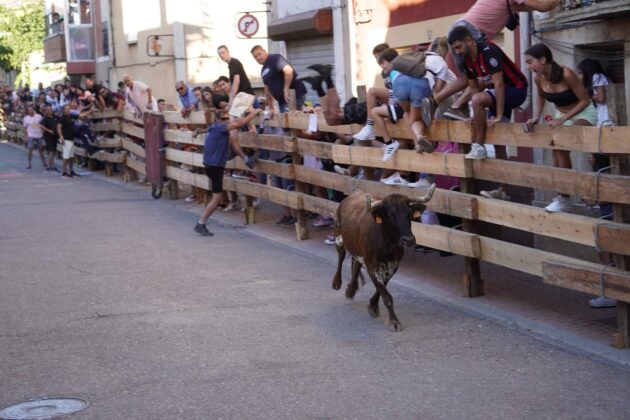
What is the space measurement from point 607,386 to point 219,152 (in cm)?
854

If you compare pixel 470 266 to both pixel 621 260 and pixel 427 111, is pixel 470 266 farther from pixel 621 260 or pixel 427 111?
pixel 621 260

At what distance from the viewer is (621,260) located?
7512 mm

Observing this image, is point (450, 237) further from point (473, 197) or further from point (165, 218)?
point (165, 218)

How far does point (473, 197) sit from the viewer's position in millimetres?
9258

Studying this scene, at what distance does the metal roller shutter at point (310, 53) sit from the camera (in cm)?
1977

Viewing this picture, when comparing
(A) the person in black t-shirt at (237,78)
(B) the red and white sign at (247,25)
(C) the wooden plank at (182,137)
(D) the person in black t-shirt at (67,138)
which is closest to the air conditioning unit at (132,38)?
(D) the person in black t-shirt at (67,138)

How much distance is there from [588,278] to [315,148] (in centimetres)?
566

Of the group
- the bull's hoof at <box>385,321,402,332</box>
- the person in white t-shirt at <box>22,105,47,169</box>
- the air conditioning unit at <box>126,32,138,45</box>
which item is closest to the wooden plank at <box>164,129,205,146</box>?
the bull's hoof at <box>385,321,402,332</box>

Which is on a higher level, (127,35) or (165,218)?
(127,35)

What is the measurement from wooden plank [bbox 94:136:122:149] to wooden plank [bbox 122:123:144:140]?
428mm

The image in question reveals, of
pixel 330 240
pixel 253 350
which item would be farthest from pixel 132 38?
pixel 253 350

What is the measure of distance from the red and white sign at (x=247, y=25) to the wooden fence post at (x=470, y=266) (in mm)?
12718

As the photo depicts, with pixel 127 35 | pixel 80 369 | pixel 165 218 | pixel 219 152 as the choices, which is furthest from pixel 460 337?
pixel 127 35

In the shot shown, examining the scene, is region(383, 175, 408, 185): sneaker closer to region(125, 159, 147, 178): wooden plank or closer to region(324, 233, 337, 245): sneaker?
region(324, 233, 337, 245): sneaker
